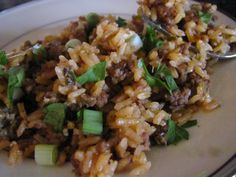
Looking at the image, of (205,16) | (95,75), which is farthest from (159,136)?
(205,16)

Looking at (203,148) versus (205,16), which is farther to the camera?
(205,16)

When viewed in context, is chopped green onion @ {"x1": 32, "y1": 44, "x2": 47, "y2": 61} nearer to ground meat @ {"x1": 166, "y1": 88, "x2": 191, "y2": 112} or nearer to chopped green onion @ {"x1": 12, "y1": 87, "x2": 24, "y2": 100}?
chopped green onion @ {"x1": 12, "y1": 87, "x2": 24, "y2": 100}

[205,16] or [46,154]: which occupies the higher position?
[205,16]

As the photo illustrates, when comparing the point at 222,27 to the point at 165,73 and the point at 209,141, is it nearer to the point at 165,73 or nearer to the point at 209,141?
the point at 165,73

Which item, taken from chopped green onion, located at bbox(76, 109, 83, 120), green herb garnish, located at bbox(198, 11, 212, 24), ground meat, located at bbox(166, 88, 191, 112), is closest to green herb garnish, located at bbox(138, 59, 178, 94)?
ground meat, located at bbox(166, 88, 191, 112)

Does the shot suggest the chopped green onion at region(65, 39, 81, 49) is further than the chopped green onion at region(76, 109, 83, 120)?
Yes

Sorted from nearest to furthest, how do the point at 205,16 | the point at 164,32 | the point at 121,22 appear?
the point at 164,32
the point at 205,16
the point at 121,22

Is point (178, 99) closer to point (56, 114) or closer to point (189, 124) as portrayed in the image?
point (189, 124)
